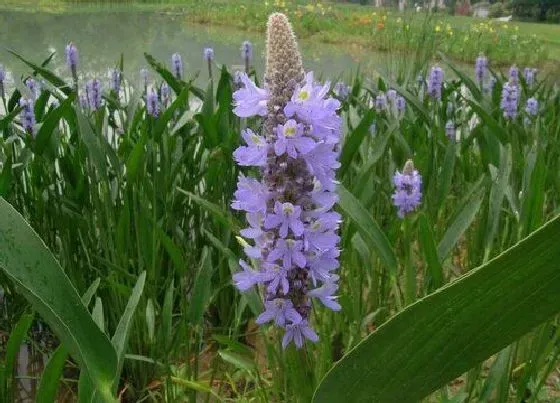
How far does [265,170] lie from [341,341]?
0.90m

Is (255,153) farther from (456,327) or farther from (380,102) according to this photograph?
(380,102)

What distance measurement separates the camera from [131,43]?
10.1 meters

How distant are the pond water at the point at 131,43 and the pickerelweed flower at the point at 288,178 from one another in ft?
18.2

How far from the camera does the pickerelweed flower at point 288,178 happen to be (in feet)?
2.52

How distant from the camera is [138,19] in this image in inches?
565

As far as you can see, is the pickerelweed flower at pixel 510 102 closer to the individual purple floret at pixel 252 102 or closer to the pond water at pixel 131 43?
the individual purple floret at pixel 252 102

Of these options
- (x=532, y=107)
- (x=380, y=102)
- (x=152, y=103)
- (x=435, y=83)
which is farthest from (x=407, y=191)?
(x=435, y=83)

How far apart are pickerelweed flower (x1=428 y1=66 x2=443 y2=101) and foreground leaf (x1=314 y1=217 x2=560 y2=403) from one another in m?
2.44

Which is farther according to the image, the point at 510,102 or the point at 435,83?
the point at 435,83

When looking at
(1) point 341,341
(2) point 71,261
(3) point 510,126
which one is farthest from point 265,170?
(3) point 510,126

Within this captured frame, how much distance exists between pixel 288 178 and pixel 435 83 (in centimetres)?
231

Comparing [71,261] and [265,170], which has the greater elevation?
[265,170]

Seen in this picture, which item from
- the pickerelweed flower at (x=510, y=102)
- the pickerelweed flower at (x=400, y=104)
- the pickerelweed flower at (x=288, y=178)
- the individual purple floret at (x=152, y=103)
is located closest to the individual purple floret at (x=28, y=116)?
the individual purple floret at (x=152, y=103)

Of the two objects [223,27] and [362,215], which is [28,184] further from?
[223,27]
